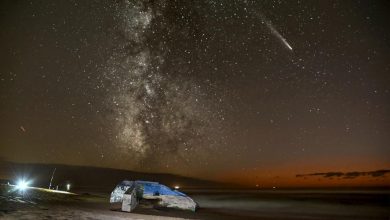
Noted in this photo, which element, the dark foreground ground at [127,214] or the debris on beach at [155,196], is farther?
the debris on beach at [155,196]

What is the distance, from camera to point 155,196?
27.3m

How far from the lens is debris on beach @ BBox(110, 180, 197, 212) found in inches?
992

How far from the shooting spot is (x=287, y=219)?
23.6 metres

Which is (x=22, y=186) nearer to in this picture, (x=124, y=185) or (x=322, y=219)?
(x=124, y=185)

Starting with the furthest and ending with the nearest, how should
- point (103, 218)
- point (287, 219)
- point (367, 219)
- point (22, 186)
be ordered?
point (22, 186)
point (367, 219)
point (287, 219)
point (103, 218)

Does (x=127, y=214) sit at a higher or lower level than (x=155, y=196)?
lower

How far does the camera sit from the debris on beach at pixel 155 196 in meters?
25.2

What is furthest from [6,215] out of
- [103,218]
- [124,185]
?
[124,185]

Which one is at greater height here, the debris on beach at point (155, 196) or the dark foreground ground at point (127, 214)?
the debris on beach at point (155, 196)

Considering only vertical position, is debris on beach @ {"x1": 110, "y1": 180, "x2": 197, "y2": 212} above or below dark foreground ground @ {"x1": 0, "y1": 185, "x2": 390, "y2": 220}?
above

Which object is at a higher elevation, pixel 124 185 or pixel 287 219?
pixel 124 185

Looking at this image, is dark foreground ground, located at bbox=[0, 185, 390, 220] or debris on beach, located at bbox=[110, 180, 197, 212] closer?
dark foreground ground, located at bbox=[0, 185, 390, 220]

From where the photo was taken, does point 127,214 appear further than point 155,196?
No

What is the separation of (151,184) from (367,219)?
17164 millimetres
